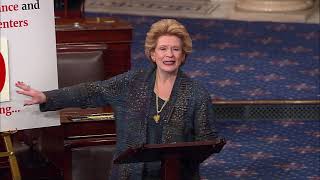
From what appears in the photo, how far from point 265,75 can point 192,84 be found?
3.61m

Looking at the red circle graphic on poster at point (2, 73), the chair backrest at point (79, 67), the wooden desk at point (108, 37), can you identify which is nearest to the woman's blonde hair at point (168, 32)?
the red circle graphic on poster at point (2, 73)

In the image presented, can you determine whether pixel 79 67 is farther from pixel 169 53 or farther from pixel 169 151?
pixel 169 151

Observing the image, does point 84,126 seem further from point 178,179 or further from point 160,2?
point 160,2

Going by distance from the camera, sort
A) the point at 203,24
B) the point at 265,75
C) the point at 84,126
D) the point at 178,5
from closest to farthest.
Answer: the point at 84,126
the point at 265,75
the point at 203,24
the point at 178,5

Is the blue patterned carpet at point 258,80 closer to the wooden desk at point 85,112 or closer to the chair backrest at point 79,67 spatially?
the wooden desk at point 85,112

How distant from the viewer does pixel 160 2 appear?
9.52 meters

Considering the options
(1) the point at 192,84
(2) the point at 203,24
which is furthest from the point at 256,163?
(2) the point at 203,24

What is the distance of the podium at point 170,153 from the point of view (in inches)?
115

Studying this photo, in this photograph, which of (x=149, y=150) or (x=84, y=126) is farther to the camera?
(x=84, y=126)

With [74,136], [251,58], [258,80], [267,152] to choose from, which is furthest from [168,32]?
[251,58]

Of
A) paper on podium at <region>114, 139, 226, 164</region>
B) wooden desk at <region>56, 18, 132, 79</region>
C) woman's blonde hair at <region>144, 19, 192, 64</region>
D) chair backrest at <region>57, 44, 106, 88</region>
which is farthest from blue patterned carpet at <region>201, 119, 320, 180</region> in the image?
paper on podium at <region>114, 139, 226, 164</region>

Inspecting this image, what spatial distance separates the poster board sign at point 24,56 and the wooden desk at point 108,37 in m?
1.58

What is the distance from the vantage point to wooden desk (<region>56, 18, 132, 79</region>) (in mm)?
5066

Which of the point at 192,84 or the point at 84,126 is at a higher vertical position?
the point at 192,84
